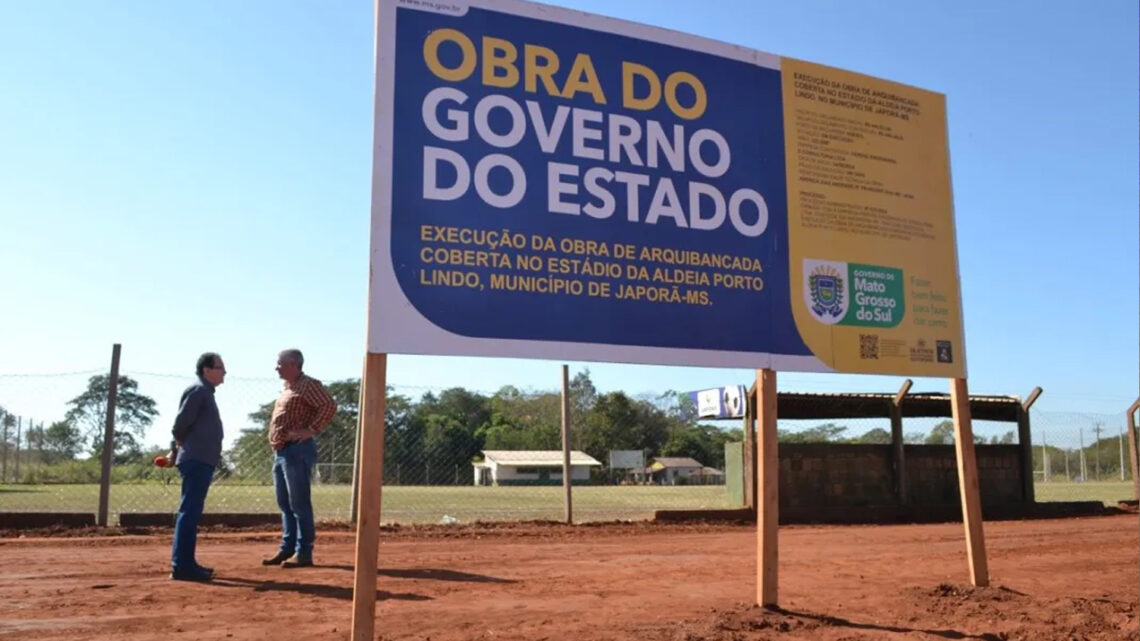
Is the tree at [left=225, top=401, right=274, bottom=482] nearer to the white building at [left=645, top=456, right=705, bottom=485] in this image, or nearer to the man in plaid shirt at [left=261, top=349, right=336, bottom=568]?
the man in plaid shirt at [left=261, top=349, right=336, bottom=568]

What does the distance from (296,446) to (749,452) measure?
308 inches

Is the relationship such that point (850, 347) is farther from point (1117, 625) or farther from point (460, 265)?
point (460, 265)

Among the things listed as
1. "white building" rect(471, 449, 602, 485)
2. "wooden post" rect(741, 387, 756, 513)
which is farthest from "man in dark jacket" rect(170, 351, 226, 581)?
"white building" rect(471, 449, 602, 485)

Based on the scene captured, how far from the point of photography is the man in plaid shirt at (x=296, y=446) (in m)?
6.95

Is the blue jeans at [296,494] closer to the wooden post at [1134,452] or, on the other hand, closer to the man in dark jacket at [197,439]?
the man in dark jacket at [197,439]

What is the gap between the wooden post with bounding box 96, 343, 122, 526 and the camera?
381 inches

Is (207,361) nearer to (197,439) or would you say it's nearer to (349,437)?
(197,439)

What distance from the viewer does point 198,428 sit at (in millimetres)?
6566

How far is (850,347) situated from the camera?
6230mm

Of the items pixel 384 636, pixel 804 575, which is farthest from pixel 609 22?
pixel 804 575

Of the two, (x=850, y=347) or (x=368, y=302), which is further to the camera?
(x=850, y=347)

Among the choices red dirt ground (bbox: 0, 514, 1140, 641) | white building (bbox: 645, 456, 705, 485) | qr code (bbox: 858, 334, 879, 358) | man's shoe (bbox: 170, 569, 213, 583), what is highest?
qr code (bbox: 858, 334, 879, 358)

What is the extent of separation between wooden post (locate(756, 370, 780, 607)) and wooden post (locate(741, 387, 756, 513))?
24.1ft

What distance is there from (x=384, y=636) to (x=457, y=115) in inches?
111
